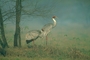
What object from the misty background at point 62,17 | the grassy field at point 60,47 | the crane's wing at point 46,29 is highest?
the misty background at point 62,17

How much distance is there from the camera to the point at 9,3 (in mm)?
8492

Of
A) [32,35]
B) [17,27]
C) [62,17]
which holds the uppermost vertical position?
[62,17]

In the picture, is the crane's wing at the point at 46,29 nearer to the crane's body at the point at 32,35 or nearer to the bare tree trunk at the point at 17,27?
the crane's body at the point at 32,35

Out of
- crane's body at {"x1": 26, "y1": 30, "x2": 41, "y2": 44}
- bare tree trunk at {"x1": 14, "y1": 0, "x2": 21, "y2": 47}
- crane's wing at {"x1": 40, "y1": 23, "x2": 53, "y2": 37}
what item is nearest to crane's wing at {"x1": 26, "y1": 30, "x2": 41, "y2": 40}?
crane's body at {"x1": 26, "y1": 30, "x2": 41, "y2": 44}

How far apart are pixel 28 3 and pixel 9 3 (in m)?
0.51

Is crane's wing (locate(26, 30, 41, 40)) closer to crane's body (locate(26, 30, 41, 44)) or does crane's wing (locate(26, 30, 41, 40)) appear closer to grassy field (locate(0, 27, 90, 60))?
crane's body (locate(26, 30, 41, 44))

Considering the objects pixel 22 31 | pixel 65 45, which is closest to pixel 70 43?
pixel 65 45

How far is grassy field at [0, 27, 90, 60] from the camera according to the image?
8422mm

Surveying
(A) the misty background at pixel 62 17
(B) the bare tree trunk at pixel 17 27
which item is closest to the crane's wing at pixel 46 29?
(A) the misty background at pixel 62 17

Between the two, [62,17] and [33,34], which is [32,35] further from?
[62,17]

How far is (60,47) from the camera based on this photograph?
8586mm

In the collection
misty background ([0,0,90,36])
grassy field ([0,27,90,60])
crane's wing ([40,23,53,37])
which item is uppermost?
misty background ([0,0,90,36])

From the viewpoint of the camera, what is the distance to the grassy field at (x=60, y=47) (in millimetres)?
8422

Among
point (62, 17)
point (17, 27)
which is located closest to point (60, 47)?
point (62, 17)
